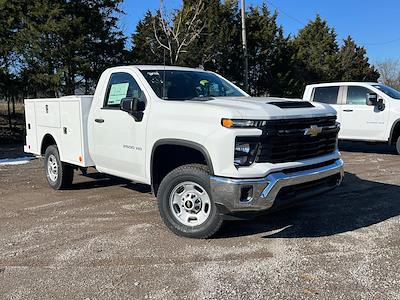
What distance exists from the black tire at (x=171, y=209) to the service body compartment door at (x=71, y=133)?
2237mm

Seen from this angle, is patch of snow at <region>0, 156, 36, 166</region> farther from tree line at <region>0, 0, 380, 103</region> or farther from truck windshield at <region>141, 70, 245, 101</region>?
truck windshield at <region>141, 70, 245, 101</region>

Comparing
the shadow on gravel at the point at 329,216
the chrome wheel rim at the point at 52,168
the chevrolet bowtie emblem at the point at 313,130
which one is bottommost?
the shadow on gravel at the point at 329,216

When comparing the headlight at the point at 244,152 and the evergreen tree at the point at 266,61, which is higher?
the evergreen tree at the point at 266,61

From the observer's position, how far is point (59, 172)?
7.73 m

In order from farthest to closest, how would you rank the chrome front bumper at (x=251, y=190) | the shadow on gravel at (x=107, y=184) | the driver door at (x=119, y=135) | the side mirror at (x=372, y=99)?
the side mirror at (x=372, y=99) → the shadow on gravel at (x=107, y=184) → the driver door at (x=119, y=135) → the chrome front bumper at (x=251, y=190)

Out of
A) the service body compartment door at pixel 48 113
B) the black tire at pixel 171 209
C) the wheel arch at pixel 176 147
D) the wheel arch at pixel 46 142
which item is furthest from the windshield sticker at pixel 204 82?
the wheel arch at pixel 46 142

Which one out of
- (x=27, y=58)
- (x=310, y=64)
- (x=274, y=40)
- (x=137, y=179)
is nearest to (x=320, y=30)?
(x=310, y=64)

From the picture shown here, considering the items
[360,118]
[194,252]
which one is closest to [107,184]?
[194,252]

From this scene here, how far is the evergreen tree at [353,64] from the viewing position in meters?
38.0

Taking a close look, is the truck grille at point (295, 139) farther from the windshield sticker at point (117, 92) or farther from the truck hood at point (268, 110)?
the windshield sticker at point (117, 92)

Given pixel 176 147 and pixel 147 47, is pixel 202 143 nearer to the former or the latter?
pixel 176 147

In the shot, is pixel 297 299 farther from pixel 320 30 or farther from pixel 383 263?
pixel 320 30

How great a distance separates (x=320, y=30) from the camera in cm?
3797

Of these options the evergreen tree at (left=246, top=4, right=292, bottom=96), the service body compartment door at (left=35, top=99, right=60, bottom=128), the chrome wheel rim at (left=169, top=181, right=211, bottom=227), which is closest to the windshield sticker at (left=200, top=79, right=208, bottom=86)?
the chrome wheel rim at (left=169, top=181, right=211, bottom=227)
